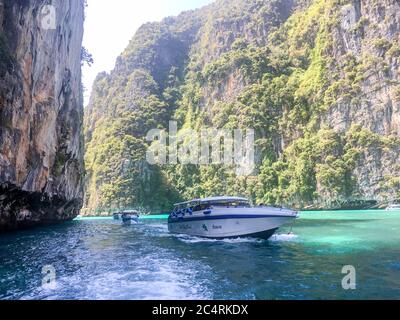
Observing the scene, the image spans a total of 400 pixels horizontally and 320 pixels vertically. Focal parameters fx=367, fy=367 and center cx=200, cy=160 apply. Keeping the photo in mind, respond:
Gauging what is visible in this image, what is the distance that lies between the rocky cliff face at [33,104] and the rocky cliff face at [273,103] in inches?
2962

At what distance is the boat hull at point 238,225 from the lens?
26.3m

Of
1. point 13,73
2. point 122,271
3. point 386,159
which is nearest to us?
point 122,271

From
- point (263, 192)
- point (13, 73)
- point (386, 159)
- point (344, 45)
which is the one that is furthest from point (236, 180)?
point (13, 73)

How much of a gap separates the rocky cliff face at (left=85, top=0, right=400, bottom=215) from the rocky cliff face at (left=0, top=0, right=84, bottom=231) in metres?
75.2

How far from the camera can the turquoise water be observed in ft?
40.4

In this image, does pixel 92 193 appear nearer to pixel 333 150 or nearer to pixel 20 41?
pixel 333 150

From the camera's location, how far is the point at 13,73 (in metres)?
23.5

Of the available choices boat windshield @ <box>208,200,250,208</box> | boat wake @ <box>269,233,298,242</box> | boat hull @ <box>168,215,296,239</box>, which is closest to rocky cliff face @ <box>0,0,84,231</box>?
boat hull @ <box>168,215,296,239</box>

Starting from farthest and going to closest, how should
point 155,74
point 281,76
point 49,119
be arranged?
point 155,74 → point 281,76 → point 49,119

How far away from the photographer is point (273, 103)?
418 ft

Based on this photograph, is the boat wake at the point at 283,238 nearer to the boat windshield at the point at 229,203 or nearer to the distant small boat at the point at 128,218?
the boat windshield at the point at 229,203

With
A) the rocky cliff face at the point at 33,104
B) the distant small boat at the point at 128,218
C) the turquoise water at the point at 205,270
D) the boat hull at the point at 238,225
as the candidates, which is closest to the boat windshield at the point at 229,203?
the boat hull at the point at 238,225

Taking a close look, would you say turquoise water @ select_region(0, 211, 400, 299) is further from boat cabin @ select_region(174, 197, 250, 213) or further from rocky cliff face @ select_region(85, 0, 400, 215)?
rocky cliff face @ select_region(85, 0, 400, 215)
